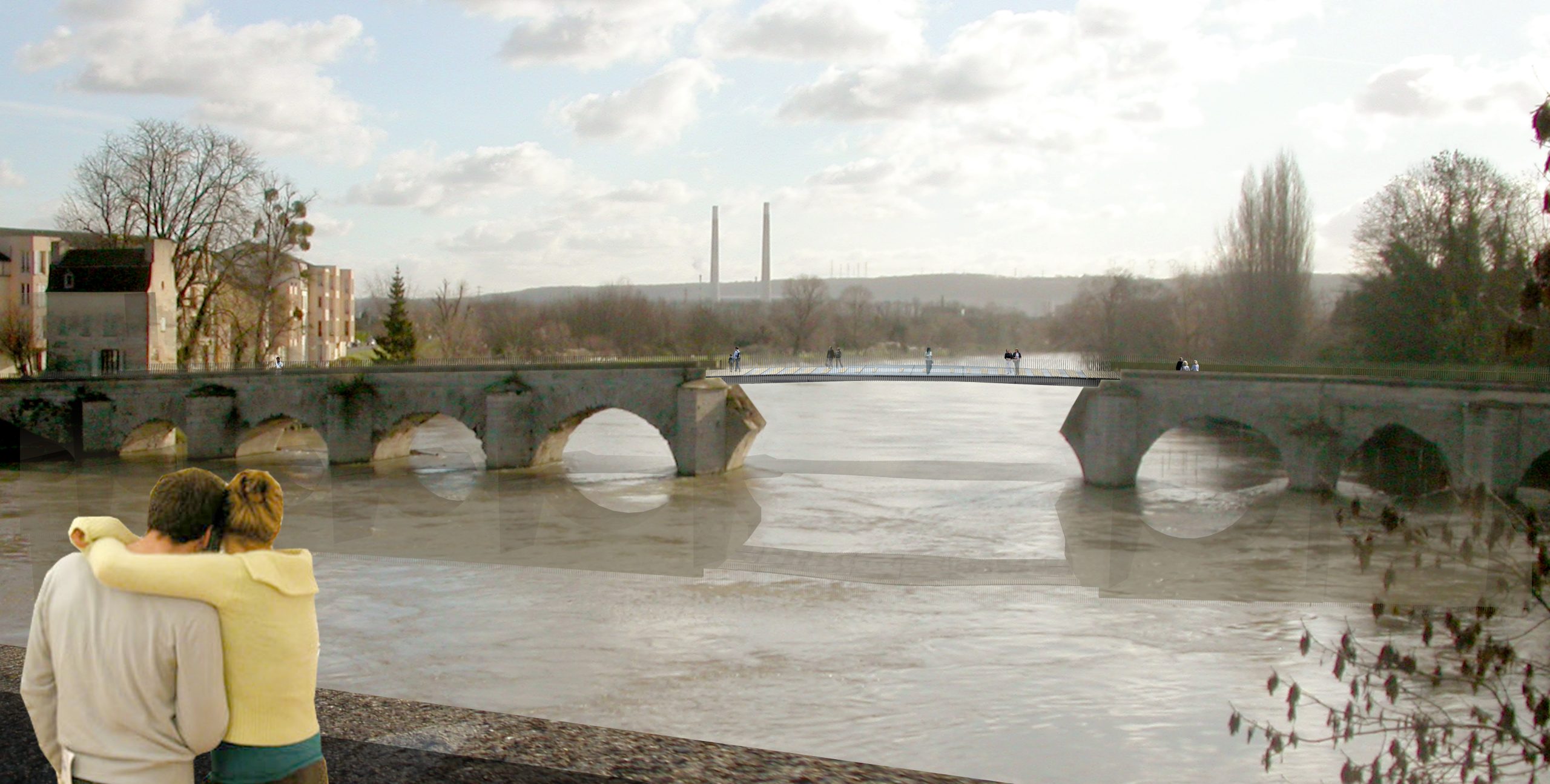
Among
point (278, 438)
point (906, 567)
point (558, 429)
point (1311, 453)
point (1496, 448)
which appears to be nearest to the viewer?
point (906, 567)

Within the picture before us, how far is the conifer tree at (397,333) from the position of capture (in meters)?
60.7

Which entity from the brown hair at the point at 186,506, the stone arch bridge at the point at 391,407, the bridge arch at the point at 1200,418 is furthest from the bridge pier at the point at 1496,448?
the brown hair at the point at 186,506

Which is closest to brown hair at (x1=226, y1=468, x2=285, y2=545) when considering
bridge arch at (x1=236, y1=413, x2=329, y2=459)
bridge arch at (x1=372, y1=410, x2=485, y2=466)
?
bridge arch at (x1=372, y1=410, x2=485, y2=466)

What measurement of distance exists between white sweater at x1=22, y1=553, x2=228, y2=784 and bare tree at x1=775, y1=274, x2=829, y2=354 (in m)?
85.5

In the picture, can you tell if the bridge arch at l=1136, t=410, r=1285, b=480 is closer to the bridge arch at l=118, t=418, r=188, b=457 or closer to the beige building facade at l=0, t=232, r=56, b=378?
the bridge arch at l=118, t=418, r=188, b=457

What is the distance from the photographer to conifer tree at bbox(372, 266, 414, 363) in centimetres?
6069

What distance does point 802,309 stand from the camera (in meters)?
93.1

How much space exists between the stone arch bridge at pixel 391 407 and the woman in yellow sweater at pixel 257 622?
36.0 meters

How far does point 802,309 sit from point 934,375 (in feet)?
157

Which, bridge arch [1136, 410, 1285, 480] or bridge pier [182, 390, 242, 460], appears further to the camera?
bridge pier [182, 390, 242, 460]

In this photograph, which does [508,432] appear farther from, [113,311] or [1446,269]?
[1446,269]

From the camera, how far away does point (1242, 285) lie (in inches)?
1927

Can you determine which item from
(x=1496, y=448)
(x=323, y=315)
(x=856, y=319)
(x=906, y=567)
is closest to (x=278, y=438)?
(x=906, y=567)

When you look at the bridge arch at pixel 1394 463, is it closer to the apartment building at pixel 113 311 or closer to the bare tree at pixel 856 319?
the apartment building at pixel 113 311
